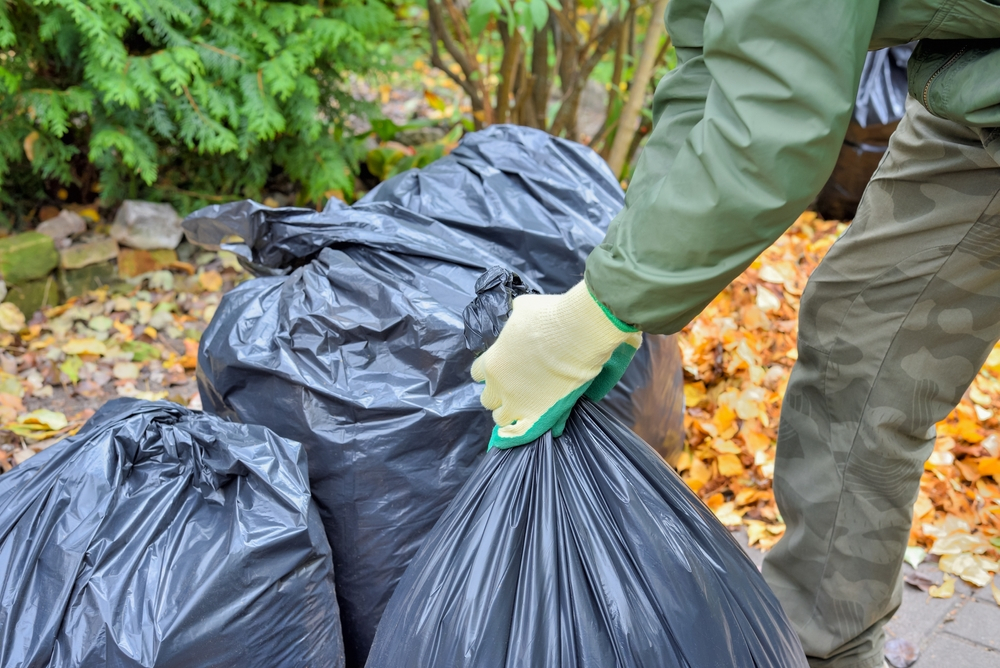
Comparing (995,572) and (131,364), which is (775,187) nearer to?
(995,572)

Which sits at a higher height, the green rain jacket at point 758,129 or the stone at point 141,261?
the green rain jacket at point 758,129

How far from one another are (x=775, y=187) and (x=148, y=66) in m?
2.15

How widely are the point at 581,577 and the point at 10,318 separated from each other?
88.7 inches

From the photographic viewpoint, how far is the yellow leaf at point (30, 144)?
252 cm

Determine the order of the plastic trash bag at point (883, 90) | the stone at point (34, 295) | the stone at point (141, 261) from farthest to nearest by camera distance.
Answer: the plastic trash bag at point (883, 90), the stone at point (141, 261), the stone at point (34, 295)

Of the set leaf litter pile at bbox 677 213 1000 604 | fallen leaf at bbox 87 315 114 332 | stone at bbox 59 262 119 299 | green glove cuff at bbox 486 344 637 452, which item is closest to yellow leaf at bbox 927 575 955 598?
leaf litter pile at bbox 677 213 1000 604

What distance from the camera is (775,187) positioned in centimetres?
88

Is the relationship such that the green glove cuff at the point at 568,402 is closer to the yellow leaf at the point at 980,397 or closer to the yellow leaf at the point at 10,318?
the yellow leaf at the point at 980,397

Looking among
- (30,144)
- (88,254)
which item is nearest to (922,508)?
(88,254)

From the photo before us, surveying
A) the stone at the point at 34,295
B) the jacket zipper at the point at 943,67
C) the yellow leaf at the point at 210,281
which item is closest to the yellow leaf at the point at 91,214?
the stone at the point at 34,295

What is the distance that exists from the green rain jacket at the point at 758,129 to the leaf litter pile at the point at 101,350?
1.68 metres

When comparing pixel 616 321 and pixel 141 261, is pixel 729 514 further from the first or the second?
pixel 141 261

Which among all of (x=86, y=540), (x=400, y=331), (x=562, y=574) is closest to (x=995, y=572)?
(x=562, y=574)

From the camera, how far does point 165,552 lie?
1279 mm
